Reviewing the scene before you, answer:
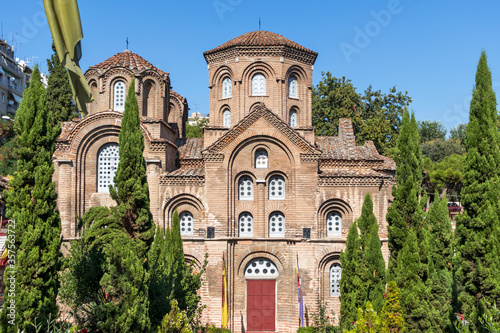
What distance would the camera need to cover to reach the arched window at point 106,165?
2394 centimetres

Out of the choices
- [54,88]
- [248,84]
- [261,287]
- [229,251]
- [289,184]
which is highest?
[54,88]

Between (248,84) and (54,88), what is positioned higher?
(54,88)

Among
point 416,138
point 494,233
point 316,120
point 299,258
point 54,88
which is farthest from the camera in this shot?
point 316,120

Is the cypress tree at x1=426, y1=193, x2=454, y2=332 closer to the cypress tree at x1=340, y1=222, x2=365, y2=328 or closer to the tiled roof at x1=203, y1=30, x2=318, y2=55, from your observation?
the cypress tree at x1=340, y1=222, x2=365, y2=328

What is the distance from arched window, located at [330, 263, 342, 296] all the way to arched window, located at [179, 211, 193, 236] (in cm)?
666

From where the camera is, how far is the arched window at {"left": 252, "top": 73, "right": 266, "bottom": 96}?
2673 cm

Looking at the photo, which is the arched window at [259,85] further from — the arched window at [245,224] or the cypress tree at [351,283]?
the cypress tree at [351,283]

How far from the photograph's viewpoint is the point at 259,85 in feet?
87.8

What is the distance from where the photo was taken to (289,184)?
23859 millimetres

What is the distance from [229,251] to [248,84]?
28.7 ft

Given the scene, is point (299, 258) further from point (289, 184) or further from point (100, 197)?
point (100, 197)

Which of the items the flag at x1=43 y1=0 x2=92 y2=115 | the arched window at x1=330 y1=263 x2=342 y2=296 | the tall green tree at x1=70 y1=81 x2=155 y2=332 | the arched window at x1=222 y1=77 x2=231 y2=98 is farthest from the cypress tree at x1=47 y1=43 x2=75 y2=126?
the flag at x1=43 y1=0 x2=92 y2=115

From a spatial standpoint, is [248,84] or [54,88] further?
[54,88]

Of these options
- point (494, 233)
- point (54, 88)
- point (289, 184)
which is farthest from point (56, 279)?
point (54, 88)
